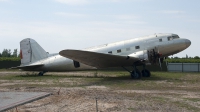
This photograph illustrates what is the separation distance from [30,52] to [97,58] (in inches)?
336

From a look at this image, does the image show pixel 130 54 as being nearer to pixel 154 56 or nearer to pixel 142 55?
pixel 142 55

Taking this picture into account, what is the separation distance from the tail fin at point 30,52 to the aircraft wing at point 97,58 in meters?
6.50

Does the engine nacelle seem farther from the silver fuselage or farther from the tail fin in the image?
the tail fin

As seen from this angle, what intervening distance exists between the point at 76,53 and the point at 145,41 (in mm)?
6182

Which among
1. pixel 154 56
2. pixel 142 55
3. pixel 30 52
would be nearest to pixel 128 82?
pixel 142 55

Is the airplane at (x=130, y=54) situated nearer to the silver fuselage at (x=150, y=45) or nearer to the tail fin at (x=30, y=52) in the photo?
the silver fuselage at (x=150, y=45)

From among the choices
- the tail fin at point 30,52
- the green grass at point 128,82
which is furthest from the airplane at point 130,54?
the tail fin at point 30,52

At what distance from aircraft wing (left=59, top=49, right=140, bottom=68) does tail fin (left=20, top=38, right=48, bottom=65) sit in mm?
6497

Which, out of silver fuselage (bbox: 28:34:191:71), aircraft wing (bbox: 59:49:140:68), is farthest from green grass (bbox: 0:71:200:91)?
silver fuselage (bbox: 28:34:191:71)

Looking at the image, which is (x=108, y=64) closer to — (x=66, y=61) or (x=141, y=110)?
(x=66, y=61)

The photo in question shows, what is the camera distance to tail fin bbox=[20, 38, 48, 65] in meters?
25.6

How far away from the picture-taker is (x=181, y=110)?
8.62 meters

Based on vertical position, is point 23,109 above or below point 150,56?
below

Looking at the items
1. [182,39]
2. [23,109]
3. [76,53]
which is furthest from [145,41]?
[23,109]
